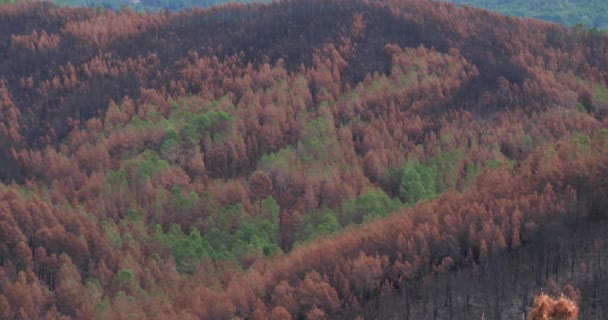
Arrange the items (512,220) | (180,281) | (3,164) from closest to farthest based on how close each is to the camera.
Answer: (512,220) < (180,281) < (3,164)

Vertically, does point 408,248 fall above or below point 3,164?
above

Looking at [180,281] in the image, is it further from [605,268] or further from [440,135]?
[440,135]

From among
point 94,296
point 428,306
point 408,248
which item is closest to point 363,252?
point 408,248

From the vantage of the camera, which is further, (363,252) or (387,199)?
(387,199)

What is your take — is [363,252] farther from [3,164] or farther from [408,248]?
[3,164]

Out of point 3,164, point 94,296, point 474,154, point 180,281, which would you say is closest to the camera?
point 94,296

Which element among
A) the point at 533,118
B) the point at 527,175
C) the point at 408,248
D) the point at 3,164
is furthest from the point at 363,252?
the point at 3,164
